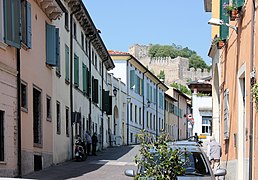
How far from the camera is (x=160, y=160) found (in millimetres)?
6832

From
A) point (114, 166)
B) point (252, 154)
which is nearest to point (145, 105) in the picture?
point (114, 166)

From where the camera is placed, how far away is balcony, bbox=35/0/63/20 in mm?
18922

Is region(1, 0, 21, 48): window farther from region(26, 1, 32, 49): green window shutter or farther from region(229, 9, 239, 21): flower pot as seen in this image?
region(229, 9, 239, 21): flower pot

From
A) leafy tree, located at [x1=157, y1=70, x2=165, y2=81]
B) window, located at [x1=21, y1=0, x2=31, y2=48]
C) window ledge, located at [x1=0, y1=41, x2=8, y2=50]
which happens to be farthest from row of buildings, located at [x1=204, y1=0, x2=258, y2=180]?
leafy tree, located at [x1=157, y1=70, x2=165, y2=81]

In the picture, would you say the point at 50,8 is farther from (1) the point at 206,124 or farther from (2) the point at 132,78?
(2) the point at 132,78

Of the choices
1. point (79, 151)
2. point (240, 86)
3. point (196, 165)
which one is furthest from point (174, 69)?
point (196, 165)

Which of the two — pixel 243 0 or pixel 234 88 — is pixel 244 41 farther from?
pixel 234 88

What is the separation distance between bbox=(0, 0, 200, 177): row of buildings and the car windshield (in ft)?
1.90

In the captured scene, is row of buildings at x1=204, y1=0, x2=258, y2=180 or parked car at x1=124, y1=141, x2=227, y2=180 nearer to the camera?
parked car at x1=124, y1=141, x2=227, y2=180

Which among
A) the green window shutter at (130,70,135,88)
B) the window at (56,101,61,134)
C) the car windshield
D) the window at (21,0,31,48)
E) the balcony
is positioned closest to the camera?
the car windshield

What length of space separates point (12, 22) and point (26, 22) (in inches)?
79.7

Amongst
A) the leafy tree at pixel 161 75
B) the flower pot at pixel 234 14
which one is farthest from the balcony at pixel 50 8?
the leafy tree at pixel 161 75

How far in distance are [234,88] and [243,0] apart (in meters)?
3.11

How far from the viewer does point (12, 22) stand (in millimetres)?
14320
